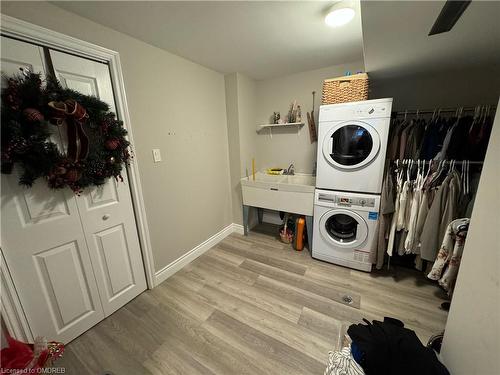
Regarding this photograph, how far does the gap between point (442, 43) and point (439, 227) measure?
53.3 inches

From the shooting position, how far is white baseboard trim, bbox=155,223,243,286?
6.69ft

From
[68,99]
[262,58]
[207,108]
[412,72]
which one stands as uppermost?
[262,58]

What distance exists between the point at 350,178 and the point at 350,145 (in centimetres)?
32

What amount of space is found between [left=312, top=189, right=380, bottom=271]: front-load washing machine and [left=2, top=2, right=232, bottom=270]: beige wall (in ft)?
4.56

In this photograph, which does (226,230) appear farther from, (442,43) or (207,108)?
(442,43)

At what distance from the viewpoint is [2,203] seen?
3.53 ft

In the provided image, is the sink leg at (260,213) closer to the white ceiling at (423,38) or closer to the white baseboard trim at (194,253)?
the white baseboard trim at (194,253)

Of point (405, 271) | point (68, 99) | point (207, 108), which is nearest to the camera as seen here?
point (68, 99)

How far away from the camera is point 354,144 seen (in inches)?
73.8

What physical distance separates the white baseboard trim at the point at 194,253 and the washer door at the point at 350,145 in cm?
172

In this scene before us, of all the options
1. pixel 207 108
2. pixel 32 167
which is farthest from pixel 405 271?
pixel 32 167

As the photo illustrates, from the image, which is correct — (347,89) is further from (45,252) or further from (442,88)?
(45,252)

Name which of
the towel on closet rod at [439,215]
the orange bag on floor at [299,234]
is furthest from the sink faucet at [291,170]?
the towel on closet rod at [439,215]

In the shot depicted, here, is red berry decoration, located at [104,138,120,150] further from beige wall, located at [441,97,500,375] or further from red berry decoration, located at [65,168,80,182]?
beige wall, located at [441,97,500,375]
